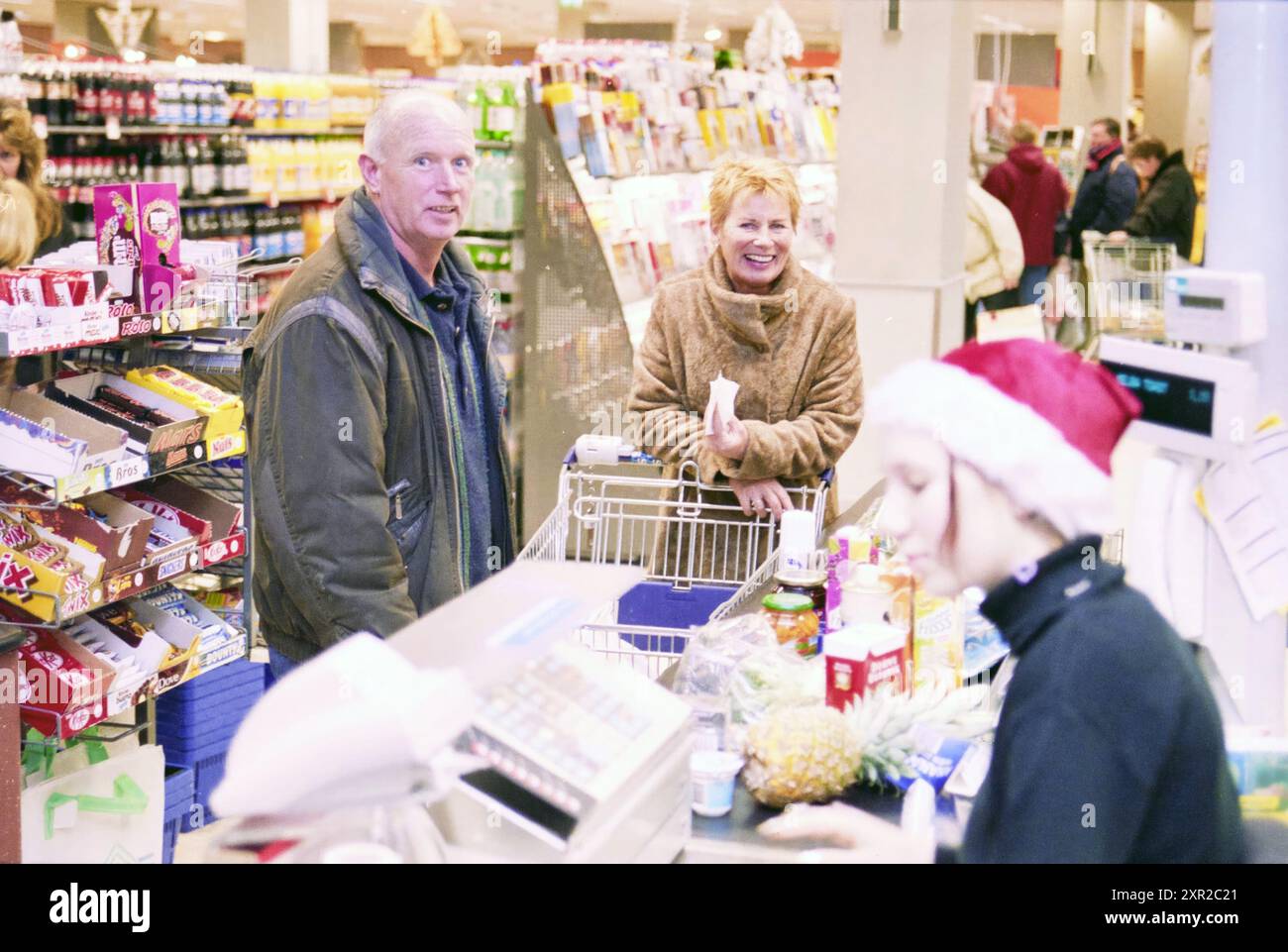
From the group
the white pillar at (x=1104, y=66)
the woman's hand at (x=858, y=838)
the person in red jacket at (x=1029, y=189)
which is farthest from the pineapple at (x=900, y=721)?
the white pillar at (x=1104, y=66)

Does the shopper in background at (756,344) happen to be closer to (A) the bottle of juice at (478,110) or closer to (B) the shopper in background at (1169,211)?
(A) the bottle of juice at (478,110)

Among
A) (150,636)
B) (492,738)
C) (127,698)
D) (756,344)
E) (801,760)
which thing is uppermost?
(756,344)

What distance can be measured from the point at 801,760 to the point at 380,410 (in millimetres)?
1141

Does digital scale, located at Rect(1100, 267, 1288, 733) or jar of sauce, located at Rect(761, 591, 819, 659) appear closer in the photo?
digital scale, located at Rect(1100, 267, 1288, 733)

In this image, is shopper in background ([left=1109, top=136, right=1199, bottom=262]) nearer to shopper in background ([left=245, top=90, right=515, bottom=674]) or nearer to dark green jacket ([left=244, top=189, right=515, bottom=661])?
shopper in background ([left=245, top=90, right=515, bottom=674])

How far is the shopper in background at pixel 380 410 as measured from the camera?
8.87 ft

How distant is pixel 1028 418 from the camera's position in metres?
1.57

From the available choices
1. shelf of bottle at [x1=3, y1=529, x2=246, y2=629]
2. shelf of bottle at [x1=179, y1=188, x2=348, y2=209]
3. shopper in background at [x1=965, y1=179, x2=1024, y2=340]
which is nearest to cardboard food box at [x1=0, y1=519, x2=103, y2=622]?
shelf of bottle at [x1=3, y1=529, x2=246, y2=629]

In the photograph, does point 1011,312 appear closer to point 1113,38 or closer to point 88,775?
point 88,775

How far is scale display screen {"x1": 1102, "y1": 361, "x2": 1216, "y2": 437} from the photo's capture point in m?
2.29

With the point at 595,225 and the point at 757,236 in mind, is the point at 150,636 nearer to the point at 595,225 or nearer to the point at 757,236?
the point at 757,236

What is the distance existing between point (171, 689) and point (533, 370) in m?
2.39

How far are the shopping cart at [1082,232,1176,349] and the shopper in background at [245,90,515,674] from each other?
801 cm

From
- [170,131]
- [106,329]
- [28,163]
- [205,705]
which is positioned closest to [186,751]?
[205,705]
